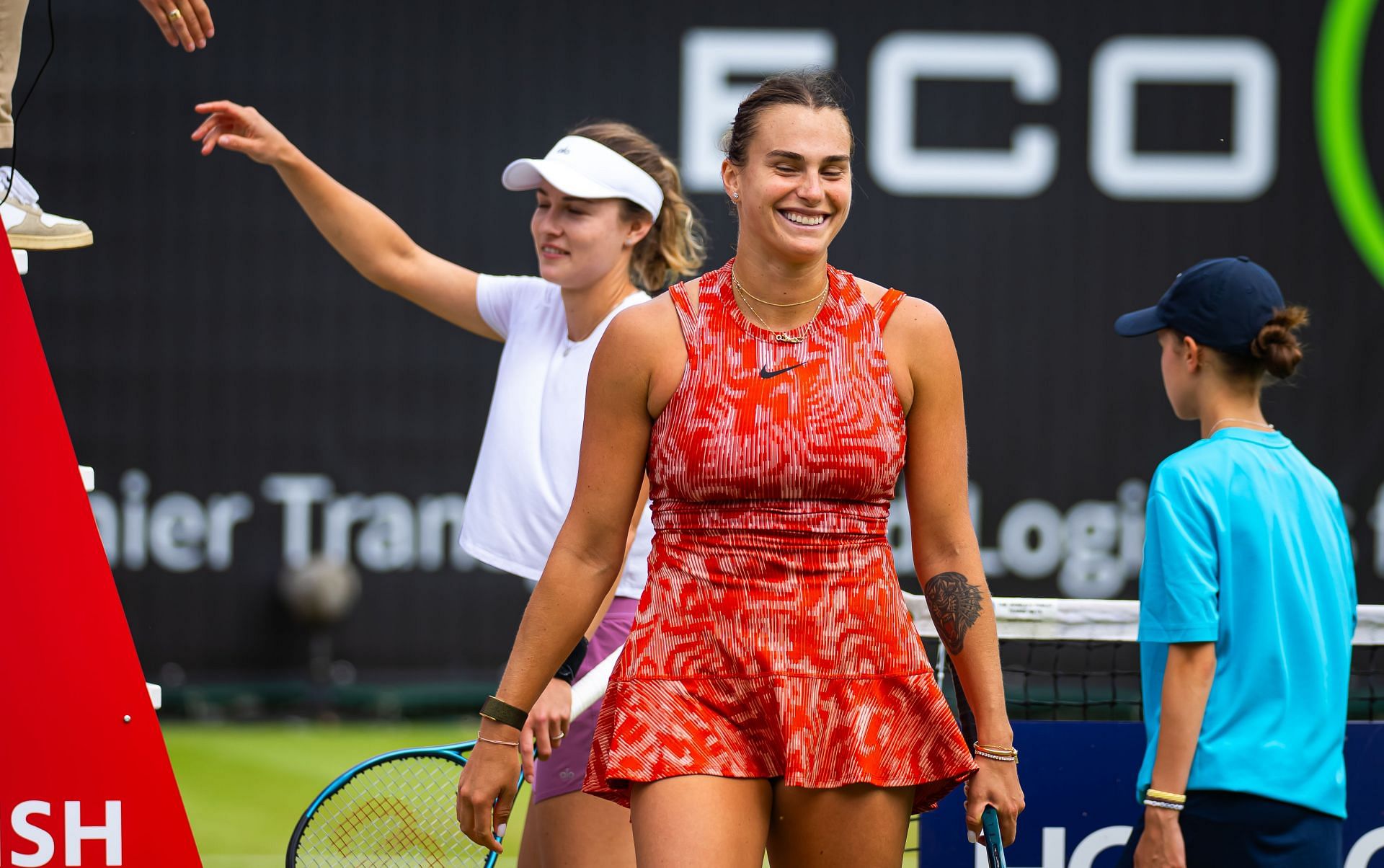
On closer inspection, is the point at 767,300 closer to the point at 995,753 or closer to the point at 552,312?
the point at 995,753

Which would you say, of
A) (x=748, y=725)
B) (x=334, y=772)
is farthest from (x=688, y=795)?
(x=334, y=772)

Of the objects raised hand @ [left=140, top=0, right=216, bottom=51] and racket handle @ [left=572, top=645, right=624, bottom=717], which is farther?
raised hand @ [left=140, top=0, right=216, bottom=51]

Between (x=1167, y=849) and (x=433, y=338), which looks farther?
(x=433, y=338)

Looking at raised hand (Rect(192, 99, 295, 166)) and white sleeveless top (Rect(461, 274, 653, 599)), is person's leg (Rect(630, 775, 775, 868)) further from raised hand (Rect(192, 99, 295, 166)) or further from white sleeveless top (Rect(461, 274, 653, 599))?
raised hand (Rect(192, 99, 295, 166))

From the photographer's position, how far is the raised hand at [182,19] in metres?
2.87

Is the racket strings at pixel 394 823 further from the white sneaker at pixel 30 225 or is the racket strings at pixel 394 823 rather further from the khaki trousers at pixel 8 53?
the khaki trousers at pixel 8 53

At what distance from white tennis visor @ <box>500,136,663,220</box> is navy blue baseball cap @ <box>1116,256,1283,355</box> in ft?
3.23

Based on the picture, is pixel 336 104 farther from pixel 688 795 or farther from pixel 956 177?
pixel 688 795

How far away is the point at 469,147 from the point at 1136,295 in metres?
2.67

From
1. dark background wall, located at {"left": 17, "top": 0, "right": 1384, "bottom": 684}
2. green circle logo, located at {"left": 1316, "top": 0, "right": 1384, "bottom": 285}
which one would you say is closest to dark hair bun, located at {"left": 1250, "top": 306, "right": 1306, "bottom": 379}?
dark background wall, located at {"left": 17, "top": 0, "right": 1384, "bottom": 684}

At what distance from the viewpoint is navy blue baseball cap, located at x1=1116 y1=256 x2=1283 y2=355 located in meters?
2.64

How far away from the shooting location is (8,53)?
291 centimetres

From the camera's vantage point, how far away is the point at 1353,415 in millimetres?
6551

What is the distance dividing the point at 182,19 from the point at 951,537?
5.35 feet
